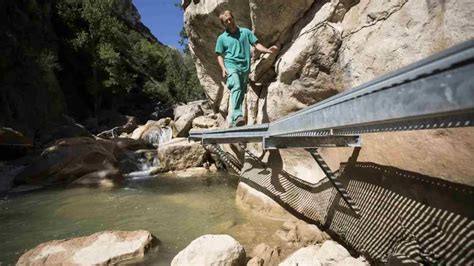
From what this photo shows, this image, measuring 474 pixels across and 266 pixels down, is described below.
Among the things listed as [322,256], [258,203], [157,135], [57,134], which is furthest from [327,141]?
[57,134]

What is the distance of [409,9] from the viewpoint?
3.84 m

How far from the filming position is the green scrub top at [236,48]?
21.7 feet

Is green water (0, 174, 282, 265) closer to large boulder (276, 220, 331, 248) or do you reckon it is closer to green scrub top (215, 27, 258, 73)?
large boulder (276, 220, 331, 248)

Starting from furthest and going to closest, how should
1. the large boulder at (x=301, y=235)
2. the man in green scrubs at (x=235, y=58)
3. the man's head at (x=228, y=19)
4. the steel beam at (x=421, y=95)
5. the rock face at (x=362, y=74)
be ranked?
the man in green scrubs at (x=235, y=58) → the man's head at (x=228, y=19) → the large boulder at (x=301, y=235) → the rock face at (x=362, y=74) → the steel beam at (x=421, y=95)

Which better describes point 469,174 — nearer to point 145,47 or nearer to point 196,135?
point 196,135

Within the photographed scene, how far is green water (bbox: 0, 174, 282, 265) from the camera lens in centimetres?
517

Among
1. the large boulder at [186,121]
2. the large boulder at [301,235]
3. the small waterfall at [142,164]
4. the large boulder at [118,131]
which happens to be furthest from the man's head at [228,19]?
the large boulder at [118,131]

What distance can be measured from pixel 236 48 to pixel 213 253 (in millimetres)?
4132


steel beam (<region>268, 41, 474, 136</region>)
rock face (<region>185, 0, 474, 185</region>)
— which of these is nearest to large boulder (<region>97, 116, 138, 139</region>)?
rock face (<region>185, 0, 474, 185</region>)

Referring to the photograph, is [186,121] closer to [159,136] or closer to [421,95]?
[159,136]

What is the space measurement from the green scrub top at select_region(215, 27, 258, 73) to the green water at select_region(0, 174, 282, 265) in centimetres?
284

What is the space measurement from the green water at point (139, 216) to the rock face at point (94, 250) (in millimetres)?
239

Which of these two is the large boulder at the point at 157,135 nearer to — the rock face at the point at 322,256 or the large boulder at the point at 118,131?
the large boulder at the point at 118,131

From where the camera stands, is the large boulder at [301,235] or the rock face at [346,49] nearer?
the rock face at [346,49]
